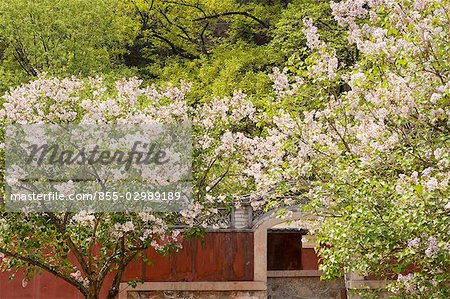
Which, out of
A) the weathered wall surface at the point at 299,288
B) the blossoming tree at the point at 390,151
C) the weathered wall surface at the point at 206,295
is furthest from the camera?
the weathered wall surface at the point at 299,288

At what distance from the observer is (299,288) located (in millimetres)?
26953

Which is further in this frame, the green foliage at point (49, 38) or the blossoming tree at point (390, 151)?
the green foliage at point (49, 38)

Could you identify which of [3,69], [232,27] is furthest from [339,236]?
[232,27]

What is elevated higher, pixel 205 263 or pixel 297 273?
pixel 297 273

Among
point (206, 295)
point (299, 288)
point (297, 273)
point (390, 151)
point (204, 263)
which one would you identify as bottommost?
point (206, 295)

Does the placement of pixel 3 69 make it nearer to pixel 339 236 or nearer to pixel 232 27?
pixel 232 27

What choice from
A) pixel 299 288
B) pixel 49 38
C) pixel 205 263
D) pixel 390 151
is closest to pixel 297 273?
pixel 299 288

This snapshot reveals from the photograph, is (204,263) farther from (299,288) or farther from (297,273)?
(299,288)

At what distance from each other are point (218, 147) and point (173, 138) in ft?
3.81

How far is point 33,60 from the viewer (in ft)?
101

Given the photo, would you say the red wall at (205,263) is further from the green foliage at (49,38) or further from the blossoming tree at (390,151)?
the green foliage at (49,38)

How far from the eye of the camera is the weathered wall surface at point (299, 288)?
86.9ft

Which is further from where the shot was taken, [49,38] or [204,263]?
[49,38]

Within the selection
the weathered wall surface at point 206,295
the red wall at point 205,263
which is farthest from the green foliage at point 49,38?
the weathered wall surface at point 206,295
